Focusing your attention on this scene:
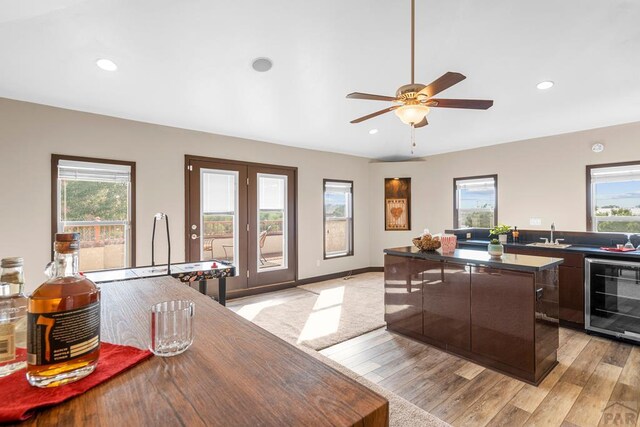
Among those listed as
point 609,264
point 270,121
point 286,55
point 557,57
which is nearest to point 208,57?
point 286,55

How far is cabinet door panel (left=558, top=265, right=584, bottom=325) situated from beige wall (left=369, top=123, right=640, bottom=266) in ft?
4.41

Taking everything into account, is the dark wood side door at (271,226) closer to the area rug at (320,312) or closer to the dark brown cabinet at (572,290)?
the area rug at (320,312)

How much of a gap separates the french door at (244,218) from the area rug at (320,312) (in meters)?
0.55

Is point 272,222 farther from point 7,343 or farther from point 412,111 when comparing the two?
point 7,343

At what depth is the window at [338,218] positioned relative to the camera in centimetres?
654

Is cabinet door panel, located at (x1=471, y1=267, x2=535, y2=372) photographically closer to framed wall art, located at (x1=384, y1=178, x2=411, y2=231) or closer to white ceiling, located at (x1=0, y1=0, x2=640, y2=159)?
white ceiling, located at (x1=0, y1=0, x2=640, y2=159)

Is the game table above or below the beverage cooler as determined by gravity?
above

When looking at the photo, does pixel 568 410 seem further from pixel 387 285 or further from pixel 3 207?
pixel 3 207

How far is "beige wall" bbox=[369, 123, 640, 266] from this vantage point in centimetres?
469

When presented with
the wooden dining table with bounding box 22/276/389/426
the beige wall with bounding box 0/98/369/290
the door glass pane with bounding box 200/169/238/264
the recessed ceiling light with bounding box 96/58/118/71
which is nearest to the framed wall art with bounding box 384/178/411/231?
the beige wall with bounding box 0/98/369/290

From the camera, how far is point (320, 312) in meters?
4.39

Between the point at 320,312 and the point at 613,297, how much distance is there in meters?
3.51

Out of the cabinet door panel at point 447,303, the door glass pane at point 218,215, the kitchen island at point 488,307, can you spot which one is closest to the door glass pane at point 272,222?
the door glass pane at point 218,215

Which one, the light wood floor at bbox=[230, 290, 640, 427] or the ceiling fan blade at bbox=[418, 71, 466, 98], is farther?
the light wood floor at bbox=[230, 290, 640, 427]
